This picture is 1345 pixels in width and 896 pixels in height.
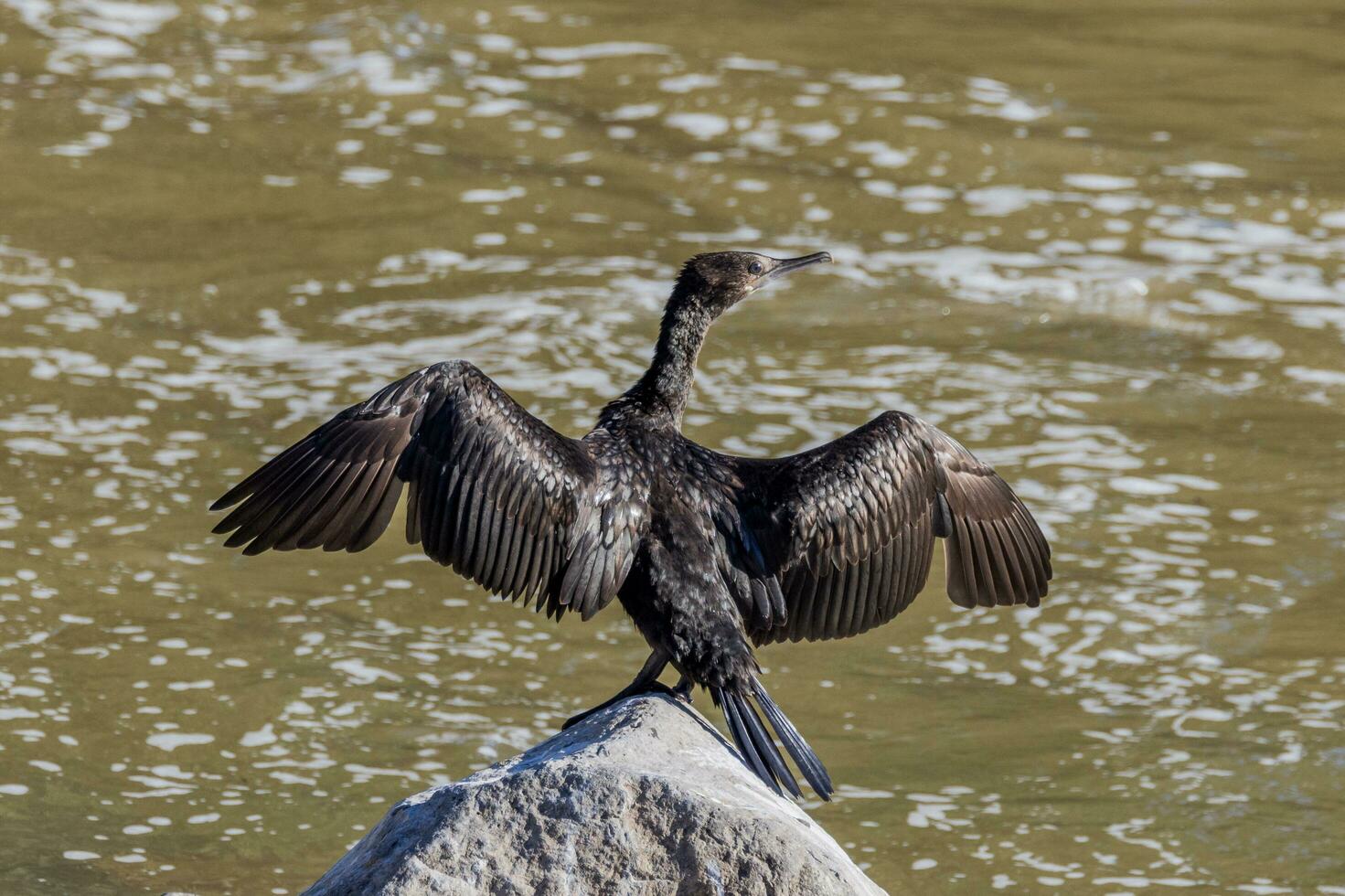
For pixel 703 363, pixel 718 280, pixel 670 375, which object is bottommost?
pixel 703 363

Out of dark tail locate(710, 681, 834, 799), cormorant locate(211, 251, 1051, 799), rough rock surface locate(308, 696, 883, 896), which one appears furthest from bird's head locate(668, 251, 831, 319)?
rough rock surface locate(308, 696, 883, 896)

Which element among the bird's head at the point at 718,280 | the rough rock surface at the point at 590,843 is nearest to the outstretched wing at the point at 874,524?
the bird's head at the point at 718,280

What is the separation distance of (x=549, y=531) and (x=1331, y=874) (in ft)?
10.7

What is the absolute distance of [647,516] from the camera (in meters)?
5.61

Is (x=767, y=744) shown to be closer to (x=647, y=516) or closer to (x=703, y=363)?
(x=647, y=516)

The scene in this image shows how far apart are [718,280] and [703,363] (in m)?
4.27

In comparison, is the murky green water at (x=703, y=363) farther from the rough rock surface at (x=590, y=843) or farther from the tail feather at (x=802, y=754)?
the rough rock surface at (x=590, y=843)

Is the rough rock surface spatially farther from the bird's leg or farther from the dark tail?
the bird's leg

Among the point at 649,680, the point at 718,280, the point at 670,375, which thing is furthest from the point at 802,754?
the point at 718,280

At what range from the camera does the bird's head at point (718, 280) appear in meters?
6.35

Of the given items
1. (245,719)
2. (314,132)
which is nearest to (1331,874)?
(245,719)

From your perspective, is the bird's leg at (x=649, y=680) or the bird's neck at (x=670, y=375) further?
the bird's neck at (x=670, y=375)

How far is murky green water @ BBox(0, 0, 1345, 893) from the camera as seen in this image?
7371mm

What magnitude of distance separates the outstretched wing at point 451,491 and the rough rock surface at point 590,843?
0.90 meters
